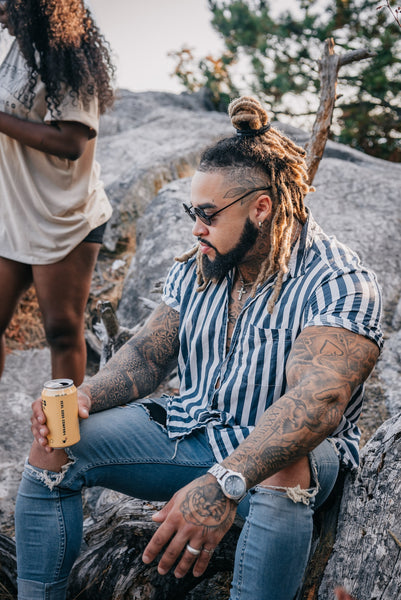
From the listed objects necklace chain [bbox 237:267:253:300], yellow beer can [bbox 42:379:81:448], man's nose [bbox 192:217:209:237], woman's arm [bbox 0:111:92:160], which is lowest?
yellow beer can [bbox 42:379:81:448]

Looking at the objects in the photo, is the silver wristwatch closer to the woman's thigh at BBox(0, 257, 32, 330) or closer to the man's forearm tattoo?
the man's forearm tattoo

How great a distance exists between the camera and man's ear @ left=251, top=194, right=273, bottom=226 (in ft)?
8.10

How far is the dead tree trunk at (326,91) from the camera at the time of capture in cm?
367

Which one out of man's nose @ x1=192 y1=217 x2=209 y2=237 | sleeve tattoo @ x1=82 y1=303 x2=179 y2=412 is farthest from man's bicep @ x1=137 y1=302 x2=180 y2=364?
man's nose @ x1=192 y1=217 x2=209 y2=237

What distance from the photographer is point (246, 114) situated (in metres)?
2.47

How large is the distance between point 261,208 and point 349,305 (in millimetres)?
646

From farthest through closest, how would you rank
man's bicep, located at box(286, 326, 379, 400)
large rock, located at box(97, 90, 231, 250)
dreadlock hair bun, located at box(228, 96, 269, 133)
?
1. large rock, located at box(97, 90, 231, 250)
2. dreadlock hair bun, located at box(228, 96, 269, 133)
3. man's bicep, located at box(286, 326, 379, 400)

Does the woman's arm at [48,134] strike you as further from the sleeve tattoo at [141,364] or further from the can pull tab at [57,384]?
the can pull tab at [57,384]

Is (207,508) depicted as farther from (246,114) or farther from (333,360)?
(246,114)

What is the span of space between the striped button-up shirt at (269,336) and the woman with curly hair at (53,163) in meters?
1.03

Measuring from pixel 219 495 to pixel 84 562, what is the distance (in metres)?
1.03

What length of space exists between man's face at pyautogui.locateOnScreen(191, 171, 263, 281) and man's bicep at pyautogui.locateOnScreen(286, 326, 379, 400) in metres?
0.59

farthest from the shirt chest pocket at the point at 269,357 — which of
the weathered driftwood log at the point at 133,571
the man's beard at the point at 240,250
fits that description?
the weathered driftwood log at the point at 133,571

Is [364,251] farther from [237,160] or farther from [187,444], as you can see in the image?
[187,444]
